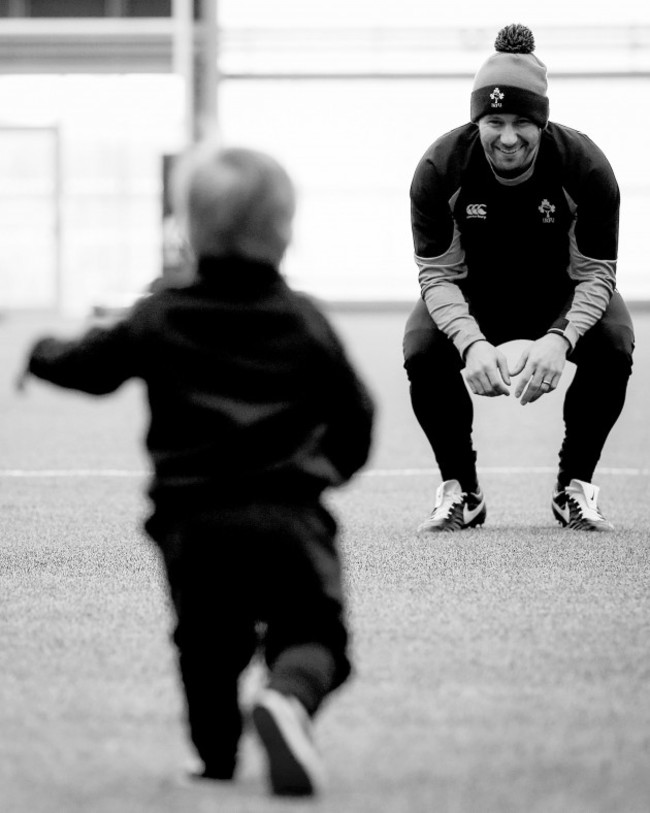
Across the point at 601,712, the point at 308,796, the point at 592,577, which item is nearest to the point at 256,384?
the point at 308,796

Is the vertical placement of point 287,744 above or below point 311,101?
above

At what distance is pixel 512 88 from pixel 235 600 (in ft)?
5.88

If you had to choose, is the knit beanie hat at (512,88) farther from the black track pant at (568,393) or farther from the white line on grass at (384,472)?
the white line on grass at (384,472)

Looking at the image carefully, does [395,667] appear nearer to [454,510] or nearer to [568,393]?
[454,510]

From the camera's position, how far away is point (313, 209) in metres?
20.4

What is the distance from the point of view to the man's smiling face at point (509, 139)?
3.07m

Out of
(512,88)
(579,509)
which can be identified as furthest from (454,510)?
(512,88)

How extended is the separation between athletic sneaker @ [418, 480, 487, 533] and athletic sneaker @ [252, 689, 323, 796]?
5.90 feet

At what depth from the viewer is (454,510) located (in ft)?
10.6

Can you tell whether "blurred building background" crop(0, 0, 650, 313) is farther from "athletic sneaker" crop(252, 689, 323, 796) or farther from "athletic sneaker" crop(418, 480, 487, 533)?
"athletic sneaker" crop(252, 689, 323, 796)

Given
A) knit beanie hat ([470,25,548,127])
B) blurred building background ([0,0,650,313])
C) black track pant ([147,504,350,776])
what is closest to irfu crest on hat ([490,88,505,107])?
knit beanie hat ([470,25,548,127])

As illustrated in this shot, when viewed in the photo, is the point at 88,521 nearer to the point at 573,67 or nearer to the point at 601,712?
the point at 601,712

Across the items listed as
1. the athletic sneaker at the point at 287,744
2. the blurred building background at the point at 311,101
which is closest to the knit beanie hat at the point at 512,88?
the athletic sneaker at the point at 287,744

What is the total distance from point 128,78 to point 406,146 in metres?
3.84
